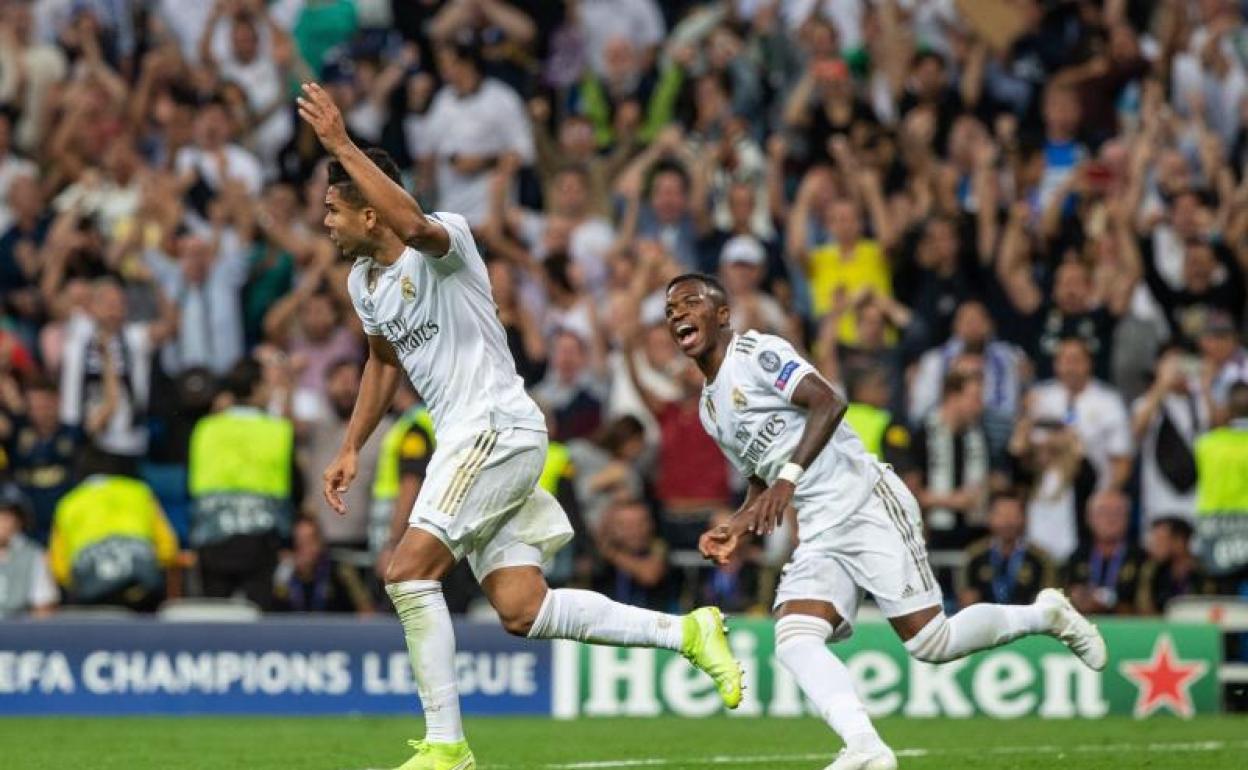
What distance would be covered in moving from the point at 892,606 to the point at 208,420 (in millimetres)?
7107

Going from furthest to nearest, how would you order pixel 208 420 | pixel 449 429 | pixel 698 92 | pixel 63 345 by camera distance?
pixel 698 92
pixel 63 345
pixel 208 420
pixel 449 429

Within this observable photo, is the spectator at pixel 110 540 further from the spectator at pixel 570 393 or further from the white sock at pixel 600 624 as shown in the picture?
the white sock at pixel 600 624

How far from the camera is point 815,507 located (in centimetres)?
1062

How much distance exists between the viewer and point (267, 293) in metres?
18.5

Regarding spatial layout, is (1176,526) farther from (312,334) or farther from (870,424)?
(312,334)

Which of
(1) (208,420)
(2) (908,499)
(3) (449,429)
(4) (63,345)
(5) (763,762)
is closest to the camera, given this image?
(3) (449,429)

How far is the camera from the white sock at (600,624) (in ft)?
32.5

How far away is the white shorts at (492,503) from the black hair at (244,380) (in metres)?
6.65

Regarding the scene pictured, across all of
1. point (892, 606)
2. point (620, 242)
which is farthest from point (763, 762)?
point (620, 242)

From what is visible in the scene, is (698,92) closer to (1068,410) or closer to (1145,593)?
(1068,410)

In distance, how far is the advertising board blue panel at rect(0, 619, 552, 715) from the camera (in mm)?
15617

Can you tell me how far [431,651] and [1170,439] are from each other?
8770 millimetres

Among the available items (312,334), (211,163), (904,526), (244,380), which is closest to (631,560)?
(244,380)

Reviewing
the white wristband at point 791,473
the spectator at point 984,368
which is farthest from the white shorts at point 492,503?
the spectator at point 984,368
